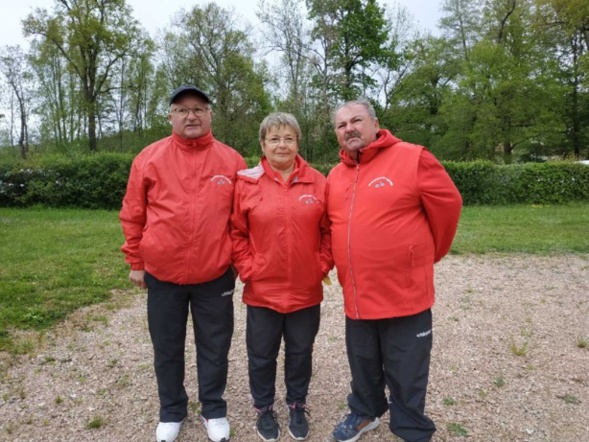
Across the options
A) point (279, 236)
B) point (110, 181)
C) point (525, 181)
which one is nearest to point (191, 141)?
point (279, 236)

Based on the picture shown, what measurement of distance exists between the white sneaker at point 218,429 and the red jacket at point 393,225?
3.67 feet

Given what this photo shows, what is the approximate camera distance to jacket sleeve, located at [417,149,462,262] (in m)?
2.46

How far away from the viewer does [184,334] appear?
2.88 metres

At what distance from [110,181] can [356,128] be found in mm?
13007

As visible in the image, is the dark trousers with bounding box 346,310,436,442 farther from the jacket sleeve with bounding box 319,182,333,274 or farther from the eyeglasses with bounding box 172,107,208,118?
the eyeglasses with bounding box 172,107,208,118

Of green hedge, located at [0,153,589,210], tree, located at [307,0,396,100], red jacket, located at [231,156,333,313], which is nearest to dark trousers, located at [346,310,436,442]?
red jacket, located at [231,156,333,313]

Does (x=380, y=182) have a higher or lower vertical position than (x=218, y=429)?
higher

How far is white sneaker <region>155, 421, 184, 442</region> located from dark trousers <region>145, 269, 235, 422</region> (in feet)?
0.10

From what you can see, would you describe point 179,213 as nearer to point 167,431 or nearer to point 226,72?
point 167,431

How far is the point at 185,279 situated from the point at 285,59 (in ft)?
69.3

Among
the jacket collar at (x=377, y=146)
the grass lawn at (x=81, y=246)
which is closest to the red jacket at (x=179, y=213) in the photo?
the jacket collar at (x=377, y=146)

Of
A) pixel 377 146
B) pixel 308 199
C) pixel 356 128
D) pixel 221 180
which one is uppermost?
pixel 356 128

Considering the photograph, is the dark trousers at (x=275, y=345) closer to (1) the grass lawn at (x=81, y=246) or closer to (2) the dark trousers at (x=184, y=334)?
(2) the dark trousers at (x=184, y=334)

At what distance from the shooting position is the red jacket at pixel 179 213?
2.59 meters
